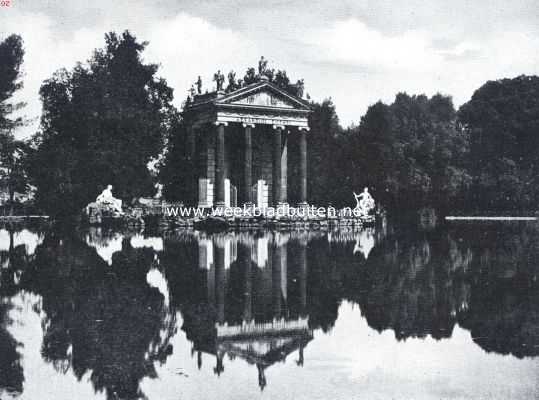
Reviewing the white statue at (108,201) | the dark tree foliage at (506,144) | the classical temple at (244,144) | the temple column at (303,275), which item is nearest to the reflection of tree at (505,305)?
the temple column at (303,275)

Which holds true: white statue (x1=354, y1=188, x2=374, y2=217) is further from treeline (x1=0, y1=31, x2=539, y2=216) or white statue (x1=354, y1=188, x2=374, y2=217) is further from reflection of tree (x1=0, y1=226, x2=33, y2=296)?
reflection of tree (x1=0, y1=226, x2=33, y2=296)

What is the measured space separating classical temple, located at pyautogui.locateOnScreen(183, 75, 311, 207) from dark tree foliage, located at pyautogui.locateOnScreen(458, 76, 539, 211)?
2530 centimetres

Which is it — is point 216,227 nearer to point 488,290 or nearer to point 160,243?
point 160,243

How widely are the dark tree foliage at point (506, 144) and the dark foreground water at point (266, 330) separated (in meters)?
55.8

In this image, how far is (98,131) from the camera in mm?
55000

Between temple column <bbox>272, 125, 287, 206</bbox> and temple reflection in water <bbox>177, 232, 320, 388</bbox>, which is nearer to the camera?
temple reflection in water <bbox>177, 232, 320, 388</bbox>

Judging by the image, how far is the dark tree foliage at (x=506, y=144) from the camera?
7425 centimetres

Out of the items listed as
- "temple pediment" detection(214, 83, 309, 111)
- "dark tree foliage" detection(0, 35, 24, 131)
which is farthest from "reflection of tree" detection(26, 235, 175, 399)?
"temple pediment" detection(214, 83, 309, 111)

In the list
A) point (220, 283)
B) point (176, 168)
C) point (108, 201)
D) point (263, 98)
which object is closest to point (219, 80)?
point (263, 98)

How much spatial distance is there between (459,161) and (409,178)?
27.7ft

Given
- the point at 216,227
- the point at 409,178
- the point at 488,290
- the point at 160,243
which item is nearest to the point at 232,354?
the point at 488,290

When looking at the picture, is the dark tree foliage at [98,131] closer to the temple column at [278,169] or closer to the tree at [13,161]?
the tree at [13,161]

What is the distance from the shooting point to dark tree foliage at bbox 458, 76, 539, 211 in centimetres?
7425

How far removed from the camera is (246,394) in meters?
7.95
